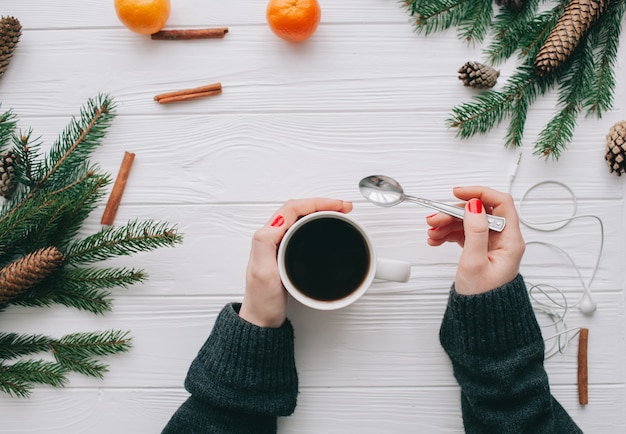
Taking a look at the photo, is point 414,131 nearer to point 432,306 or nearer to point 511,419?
point 432,306

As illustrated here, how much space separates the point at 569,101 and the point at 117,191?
858mm

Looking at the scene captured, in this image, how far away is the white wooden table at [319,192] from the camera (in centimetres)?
93

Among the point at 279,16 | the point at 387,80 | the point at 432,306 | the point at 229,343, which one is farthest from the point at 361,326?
the point at 279,16

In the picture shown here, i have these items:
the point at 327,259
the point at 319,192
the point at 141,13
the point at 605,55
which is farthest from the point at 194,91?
the point at 605,55

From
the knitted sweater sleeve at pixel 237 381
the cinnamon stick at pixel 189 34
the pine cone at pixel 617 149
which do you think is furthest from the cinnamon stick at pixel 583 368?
the cinnamon stick at pixel 189 34

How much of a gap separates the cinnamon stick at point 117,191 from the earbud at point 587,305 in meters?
0.89

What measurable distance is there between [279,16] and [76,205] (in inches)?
19.4

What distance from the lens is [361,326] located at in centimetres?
93

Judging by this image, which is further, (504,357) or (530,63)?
(530,63)

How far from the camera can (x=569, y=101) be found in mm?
912

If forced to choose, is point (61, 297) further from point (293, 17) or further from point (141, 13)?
point (293, 17)

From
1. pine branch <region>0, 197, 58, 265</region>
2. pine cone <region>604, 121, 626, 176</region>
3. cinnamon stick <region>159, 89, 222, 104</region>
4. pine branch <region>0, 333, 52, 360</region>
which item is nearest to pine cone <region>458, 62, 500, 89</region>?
pine cone <region>604, 121, 626, 176</region>

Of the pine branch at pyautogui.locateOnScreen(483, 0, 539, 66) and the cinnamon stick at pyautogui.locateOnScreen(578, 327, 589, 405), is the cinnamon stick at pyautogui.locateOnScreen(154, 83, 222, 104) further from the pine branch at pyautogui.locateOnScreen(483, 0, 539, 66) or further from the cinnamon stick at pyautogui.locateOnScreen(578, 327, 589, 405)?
the cinnamon stick at pyautogui.locateOnScreen(578, 327, 589, 405)

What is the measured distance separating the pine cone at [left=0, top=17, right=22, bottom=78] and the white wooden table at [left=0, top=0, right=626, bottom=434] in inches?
4.1
